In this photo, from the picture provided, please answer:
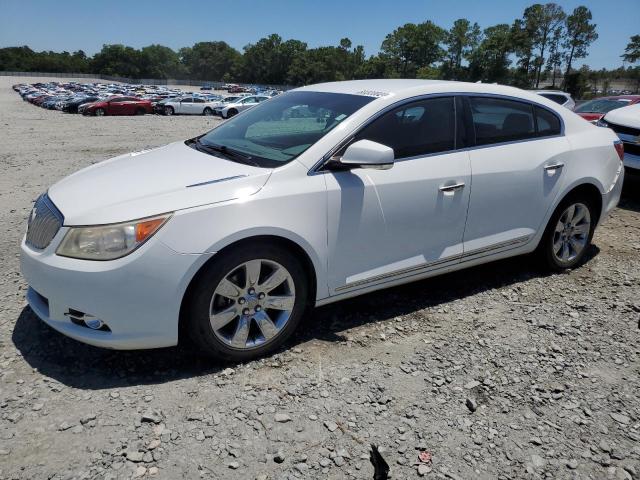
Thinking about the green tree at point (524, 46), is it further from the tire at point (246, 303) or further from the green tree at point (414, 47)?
the tire at point (246, 303)

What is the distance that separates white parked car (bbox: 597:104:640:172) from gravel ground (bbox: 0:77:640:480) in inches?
144

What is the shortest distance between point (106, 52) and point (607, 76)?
126m

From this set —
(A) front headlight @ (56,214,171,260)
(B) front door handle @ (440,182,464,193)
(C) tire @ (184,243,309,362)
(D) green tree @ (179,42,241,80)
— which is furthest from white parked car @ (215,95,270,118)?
(D) green tree @ (179,42,241,80)

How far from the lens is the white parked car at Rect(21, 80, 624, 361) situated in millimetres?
2600

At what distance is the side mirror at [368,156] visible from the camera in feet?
9.55

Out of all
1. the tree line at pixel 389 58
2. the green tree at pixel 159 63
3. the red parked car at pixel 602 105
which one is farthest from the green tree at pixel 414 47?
the red parked car at pixel 602 105

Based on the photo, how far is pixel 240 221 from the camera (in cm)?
270

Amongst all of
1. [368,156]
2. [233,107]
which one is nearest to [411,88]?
[368,156]

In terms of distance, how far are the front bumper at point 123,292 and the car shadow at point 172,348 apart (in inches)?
11.1

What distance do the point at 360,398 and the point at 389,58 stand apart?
136 m

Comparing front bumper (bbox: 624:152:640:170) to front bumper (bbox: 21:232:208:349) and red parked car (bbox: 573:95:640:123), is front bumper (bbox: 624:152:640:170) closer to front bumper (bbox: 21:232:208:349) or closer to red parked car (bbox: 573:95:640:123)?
red parked car (bbox: 573:95:640:123)

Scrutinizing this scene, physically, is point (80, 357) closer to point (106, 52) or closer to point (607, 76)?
point (607, 76)

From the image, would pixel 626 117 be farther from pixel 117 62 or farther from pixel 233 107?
pixel 117 62

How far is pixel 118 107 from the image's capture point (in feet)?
103
